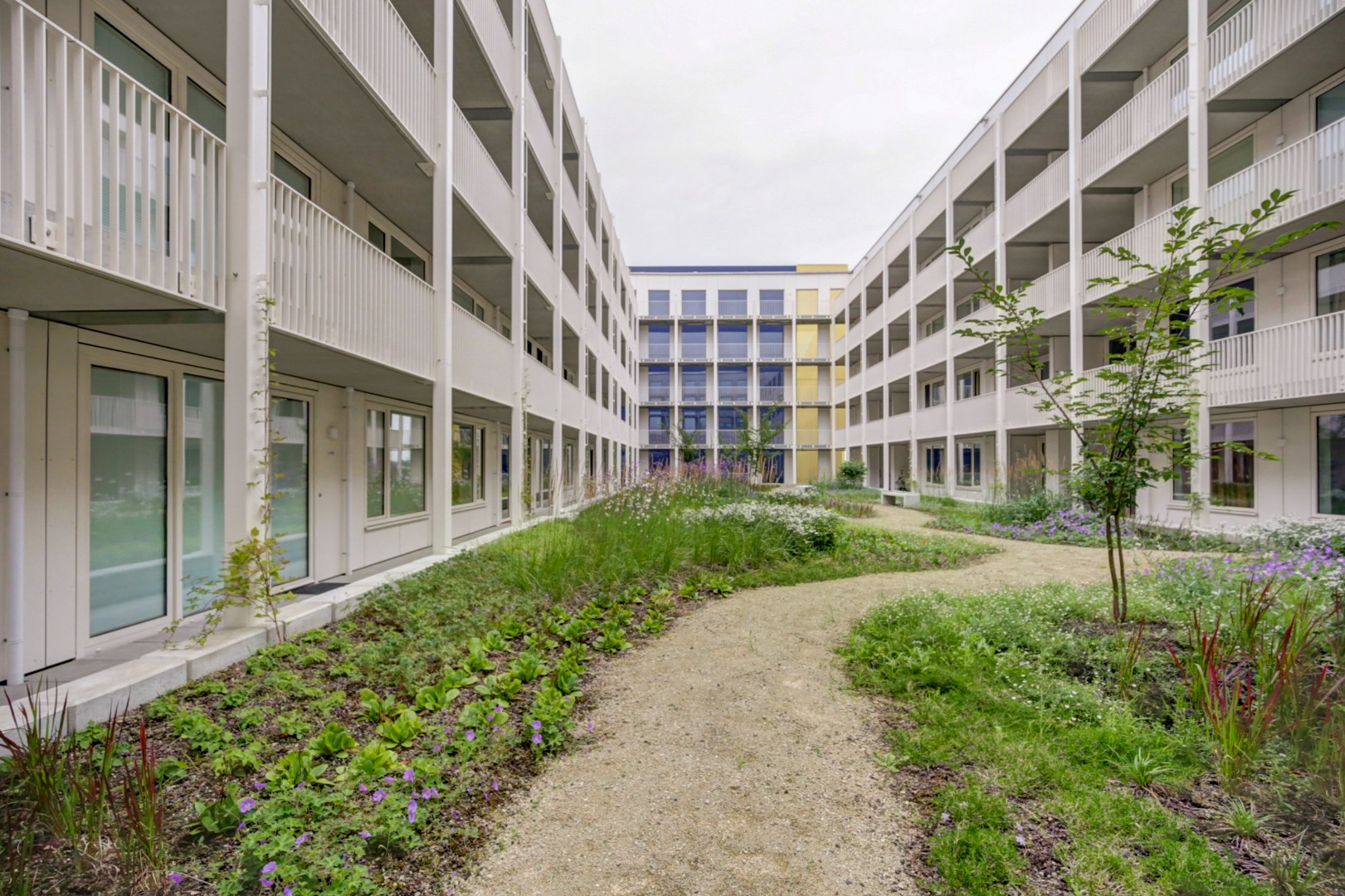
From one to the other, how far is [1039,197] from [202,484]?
803 inches

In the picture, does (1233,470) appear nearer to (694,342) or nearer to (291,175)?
(291,175)

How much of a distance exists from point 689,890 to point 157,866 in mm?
1931

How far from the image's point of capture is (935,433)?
25.4 m

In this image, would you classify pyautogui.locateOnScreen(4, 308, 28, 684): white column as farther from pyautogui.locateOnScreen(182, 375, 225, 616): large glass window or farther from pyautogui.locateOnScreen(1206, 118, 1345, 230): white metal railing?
pyautogui.locateOnScreen(1206, 118, 1345, 230): white metal railing

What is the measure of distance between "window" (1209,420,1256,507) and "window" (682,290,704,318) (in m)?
33.3

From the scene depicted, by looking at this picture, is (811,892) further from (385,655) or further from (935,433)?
(935,433)

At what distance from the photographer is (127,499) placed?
539 cm

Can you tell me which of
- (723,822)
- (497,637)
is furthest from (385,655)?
(723,822)

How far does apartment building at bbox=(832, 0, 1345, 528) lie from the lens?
11.2 meters

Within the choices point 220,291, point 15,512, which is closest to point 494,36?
point 220,291

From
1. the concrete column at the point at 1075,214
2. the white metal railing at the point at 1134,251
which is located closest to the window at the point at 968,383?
the white metal railing at the point at 1134,251

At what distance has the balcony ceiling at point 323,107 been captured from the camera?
211 inches

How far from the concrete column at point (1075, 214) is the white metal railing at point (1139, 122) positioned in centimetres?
21

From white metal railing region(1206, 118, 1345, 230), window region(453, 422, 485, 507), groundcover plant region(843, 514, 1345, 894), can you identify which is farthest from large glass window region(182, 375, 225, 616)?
white metal railing region(1206, 118, 1345, 230)
